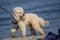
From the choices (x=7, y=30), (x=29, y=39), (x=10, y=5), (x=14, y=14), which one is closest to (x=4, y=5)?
(x=10, y=5)

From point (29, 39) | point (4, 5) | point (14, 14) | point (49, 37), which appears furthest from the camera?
point (4, 5)

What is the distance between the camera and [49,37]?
4.60 feet

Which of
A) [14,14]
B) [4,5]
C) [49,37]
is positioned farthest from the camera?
[4,5]

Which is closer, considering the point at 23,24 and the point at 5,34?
the point at 23,24

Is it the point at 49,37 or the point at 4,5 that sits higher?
the point at 4,5

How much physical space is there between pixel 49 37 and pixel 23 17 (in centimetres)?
68

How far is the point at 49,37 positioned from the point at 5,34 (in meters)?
1.26

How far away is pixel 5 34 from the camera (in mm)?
2588

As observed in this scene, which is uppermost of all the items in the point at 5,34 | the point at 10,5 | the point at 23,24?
the point at 10,5

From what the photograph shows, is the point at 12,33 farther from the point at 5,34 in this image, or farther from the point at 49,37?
the point at 49,37

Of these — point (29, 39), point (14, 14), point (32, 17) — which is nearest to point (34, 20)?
point (32, 17)

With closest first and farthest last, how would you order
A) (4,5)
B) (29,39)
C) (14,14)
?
(29,39)
(14,14)
(4,5)

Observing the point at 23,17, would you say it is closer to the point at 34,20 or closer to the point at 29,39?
the point at 34,20

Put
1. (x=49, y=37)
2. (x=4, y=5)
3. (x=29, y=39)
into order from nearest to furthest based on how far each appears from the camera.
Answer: (x=49, y=37)
(x=29, y=39)
(x=4, y=5)
